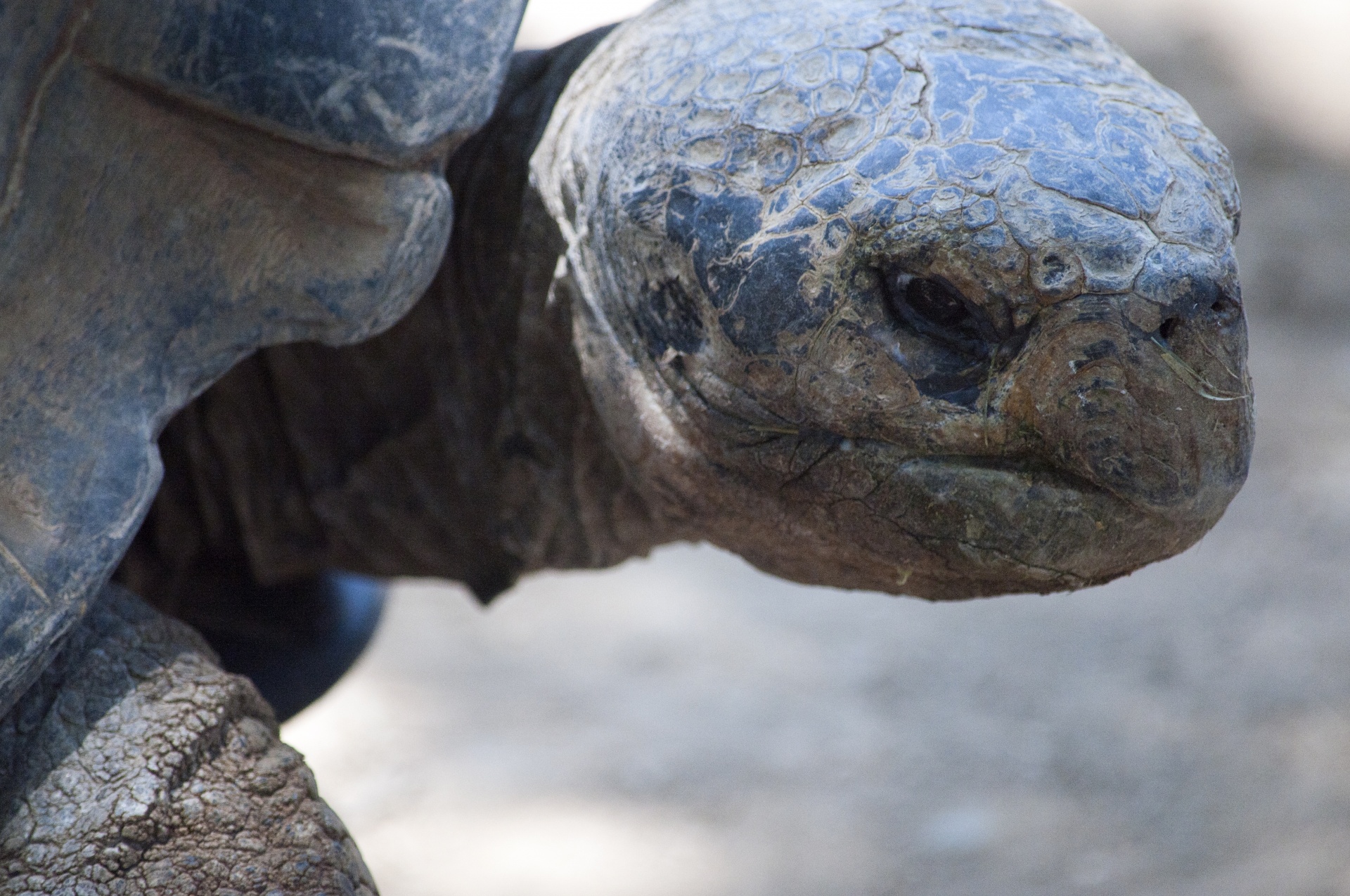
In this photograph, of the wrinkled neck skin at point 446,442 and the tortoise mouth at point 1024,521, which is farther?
the wrinkled neck skin at point 446,442

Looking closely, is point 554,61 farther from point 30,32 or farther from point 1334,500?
point 1334,500

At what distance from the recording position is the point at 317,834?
88 centimetres

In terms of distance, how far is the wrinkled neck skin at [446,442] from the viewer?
1.22 metres

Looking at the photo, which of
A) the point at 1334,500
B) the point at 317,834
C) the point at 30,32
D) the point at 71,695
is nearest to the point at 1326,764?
the point at 1334,500

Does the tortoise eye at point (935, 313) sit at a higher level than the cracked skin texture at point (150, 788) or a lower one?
higher

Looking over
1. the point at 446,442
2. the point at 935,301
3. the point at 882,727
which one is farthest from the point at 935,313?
the point at 882,727

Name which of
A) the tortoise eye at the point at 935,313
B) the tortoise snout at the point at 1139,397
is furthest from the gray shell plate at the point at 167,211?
the tortoise snout at the point at 1139,397

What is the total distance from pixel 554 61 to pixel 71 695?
74cm

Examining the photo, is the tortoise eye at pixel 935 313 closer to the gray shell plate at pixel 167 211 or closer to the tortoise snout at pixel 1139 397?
the tortoise snout at pixel 1139 397

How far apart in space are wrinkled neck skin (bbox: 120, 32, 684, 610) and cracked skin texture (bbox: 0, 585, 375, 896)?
0.43m

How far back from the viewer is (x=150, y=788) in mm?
840

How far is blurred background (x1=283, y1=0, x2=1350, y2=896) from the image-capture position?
1.96 meters

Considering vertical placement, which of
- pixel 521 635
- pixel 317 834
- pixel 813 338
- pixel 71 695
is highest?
pixel 813 338

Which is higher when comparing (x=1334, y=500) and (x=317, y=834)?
(x=317, y=834)
